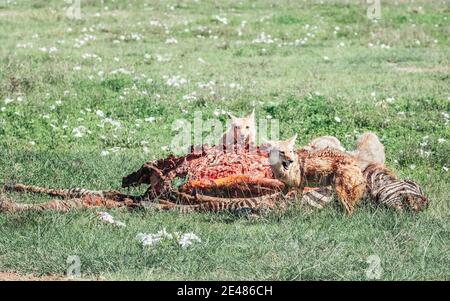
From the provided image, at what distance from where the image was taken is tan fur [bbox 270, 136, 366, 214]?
27.8ft

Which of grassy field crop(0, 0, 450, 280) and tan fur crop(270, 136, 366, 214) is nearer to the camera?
grassy field crop(0, 0, 450, 280)

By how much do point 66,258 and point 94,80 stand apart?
27.6ft

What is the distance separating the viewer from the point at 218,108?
547 inches

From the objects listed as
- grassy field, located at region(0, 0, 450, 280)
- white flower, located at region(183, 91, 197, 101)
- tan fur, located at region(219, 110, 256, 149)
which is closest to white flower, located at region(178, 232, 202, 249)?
grassy field, located at region(0, 0, 450, 280)

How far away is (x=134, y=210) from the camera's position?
8742 mm

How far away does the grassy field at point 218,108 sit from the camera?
24.8ft

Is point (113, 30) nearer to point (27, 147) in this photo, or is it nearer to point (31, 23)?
point (31, 23)

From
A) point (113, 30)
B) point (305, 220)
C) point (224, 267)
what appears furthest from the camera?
point (113, 30)

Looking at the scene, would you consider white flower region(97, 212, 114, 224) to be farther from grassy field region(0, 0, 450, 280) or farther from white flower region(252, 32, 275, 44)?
white flower region(252, 32, 275, 44)

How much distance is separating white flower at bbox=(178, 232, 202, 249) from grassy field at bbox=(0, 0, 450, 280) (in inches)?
2.4

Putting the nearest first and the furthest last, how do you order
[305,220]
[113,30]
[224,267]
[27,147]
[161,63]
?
[224,267] → [305,220] → [27,147] → [161,63] → [113,30]

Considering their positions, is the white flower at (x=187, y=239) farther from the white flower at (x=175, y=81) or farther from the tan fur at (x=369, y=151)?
the white flower at (x=175, y=81)

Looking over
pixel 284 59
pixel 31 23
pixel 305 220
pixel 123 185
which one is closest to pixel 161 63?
pixel 284 59

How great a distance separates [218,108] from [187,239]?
629 cm
